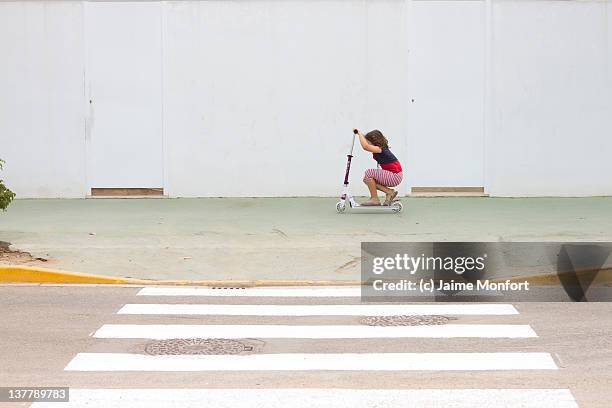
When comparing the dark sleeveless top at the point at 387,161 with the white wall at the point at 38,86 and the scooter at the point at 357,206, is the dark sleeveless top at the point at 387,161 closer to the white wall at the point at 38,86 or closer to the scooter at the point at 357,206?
the scooter at the point at 357,206

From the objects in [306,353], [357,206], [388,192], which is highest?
[388,192]

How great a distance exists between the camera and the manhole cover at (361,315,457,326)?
9480 millimetres

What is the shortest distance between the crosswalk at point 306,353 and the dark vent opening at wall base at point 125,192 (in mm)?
8030

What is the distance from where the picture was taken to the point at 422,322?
376 inches

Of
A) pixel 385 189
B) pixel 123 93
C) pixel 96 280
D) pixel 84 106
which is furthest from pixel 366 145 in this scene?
pixel 84 106

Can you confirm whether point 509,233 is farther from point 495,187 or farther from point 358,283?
point 495,187

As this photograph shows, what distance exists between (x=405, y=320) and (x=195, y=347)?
6.99 feet

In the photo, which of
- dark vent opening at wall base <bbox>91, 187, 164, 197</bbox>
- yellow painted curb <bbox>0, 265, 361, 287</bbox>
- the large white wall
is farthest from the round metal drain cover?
dark vent opening at wall base <bbox>91, 187, 164, 197</bbox>

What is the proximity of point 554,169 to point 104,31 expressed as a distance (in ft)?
28.8

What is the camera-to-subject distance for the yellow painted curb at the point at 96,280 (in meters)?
11.7

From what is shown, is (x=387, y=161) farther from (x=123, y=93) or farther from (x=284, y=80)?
(x=123, y=93)

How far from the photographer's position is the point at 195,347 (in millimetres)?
8570

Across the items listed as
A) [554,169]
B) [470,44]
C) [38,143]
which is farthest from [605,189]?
[38,143]

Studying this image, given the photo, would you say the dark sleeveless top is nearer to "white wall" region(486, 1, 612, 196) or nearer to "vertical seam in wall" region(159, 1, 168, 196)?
"white wall" region(486, 1, 612, 196)
